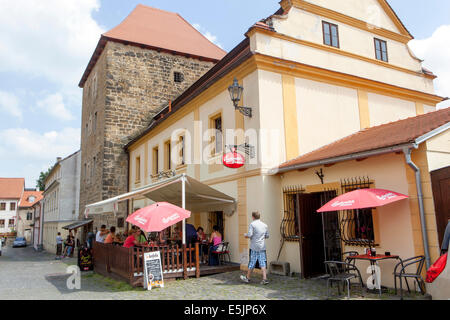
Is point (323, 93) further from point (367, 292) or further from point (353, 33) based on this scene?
point (367, 292)

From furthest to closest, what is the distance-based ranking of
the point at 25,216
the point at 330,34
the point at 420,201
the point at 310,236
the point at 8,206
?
the point at 8,206 < the point at 25,216 < the point at 330,34 < the point at 310,236 < the point at 420,201

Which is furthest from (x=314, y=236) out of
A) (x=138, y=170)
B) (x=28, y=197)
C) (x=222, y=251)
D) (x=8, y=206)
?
(x=8, y=206)

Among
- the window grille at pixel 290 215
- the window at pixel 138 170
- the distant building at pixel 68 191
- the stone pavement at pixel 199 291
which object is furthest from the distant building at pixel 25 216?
the window grille at pixel 290 215

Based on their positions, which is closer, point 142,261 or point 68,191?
point 142,261

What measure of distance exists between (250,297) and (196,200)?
5.67m

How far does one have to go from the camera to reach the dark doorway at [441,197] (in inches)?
261

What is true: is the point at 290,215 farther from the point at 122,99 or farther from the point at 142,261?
the point at 122,99

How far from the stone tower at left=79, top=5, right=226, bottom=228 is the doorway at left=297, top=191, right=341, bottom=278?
14185mm

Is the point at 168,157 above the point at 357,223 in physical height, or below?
above

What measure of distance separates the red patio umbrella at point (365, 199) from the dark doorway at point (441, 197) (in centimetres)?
53

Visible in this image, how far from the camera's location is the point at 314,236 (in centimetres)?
922

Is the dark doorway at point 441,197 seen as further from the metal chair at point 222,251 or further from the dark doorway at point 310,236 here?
the metal chair at point 222,251

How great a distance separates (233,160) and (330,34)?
5.66 metres
